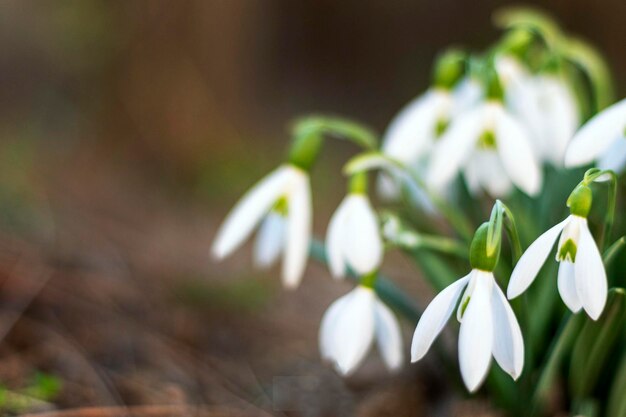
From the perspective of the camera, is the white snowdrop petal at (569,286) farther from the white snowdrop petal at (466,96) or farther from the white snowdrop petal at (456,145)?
the white snowdrop petal at (466,96)

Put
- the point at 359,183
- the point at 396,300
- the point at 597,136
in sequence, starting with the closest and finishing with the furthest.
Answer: the point at 597,136, the point at 359,183, the point at 396,300

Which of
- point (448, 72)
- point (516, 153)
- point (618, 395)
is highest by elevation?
point (448, 72)

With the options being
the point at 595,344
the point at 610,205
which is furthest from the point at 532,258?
the point at 595,344

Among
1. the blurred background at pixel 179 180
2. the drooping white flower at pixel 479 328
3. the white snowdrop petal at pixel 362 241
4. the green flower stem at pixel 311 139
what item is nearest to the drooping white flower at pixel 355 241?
the white snowdrop petal at pixel 362 241

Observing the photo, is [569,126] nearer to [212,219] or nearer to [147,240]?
[147,240]

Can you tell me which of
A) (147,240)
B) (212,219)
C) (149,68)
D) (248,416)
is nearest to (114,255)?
(147,240)

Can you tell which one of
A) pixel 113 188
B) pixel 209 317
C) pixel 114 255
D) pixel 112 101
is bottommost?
pixel 209 317

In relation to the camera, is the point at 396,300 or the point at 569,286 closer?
the point at 569,286

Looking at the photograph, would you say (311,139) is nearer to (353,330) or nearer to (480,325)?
(353,330)

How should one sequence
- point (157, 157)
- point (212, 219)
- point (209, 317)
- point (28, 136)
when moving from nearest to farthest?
1. point (209, 317)
2. point (212, 219)
3. point (28, 136)
4. point (157, 157)
